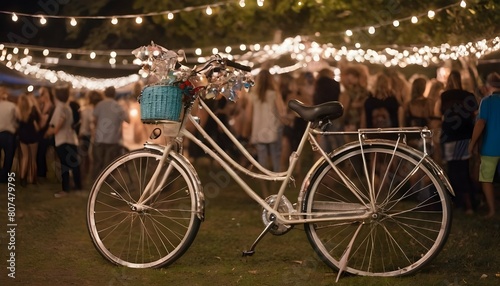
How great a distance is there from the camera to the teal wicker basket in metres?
6.54

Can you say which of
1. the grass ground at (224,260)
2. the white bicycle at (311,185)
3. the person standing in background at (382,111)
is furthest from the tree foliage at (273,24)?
the white bicycle at (311,185)

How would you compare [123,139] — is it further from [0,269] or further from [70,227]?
[0,269]

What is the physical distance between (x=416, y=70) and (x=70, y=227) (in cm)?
662

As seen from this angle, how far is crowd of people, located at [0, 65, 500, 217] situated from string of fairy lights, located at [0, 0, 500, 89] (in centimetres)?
53

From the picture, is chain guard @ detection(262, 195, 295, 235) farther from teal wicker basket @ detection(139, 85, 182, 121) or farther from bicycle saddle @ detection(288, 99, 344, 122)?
teal wicker basket @ detection(139, 85, 182, 121)

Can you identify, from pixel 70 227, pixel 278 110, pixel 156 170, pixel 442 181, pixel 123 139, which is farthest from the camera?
pixel 123 139

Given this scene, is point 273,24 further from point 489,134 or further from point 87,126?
point 489,134

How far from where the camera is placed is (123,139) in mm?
13594

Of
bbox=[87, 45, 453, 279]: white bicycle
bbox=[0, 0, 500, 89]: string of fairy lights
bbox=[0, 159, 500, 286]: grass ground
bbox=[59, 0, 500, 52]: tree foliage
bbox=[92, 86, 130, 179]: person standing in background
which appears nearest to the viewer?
bbox=[87, 45, 453, 279]: white bicycle

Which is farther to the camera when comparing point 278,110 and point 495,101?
point 278,110

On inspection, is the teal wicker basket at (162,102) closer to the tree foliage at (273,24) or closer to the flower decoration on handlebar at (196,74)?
the flower decoration on handlebar at (196,74)


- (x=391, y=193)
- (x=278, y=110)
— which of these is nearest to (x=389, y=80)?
(x=278, y=110)

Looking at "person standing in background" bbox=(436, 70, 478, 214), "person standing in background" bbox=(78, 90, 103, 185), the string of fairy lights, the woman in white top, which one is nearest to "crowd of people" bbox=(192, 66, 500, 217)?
"person standing in background" bbox=(436, 70, 478, 214)

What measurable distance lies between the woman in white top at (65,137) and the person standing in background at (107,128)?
1.04 ft
